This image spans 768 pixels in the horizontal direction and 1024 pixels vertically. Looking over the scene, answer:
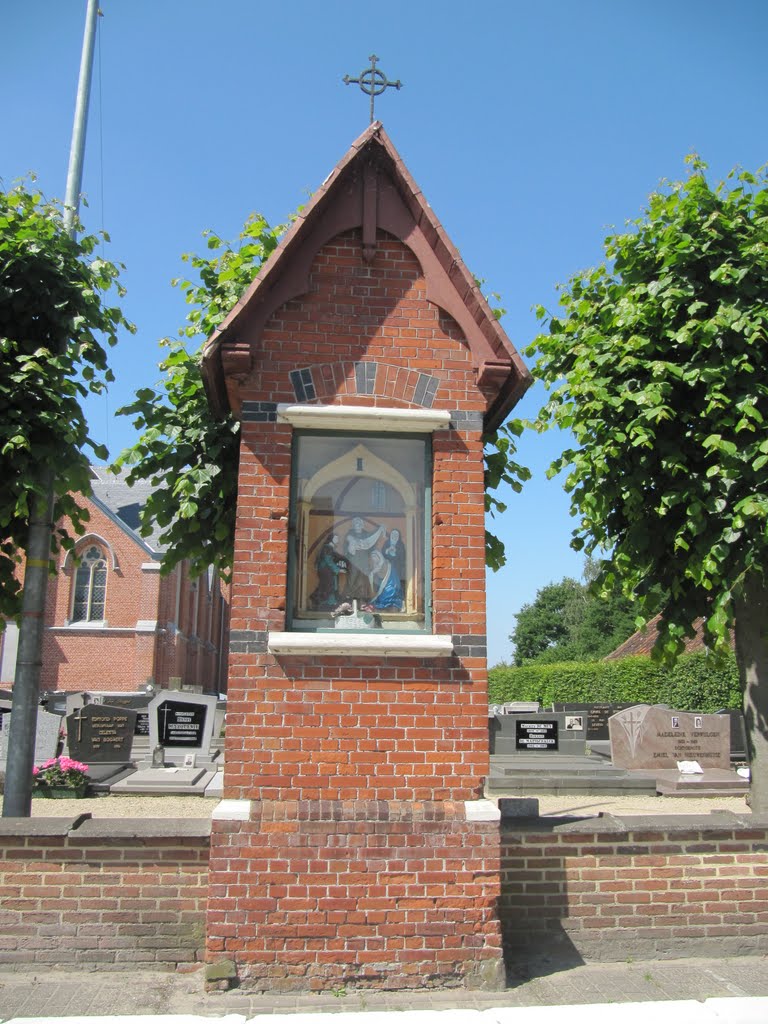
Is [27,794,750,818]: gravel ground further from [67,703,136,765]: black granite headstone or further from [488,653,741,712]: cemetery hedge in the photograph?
[488,653,741,712]: cemetery hedge

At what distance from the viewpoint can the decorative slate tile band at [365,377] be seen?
5.87 m

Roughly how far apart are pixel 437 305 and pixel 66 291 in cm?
325

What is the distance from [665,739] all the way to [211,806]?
9.37 metres

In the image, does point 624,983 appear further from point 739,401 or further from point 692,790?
point 692,790

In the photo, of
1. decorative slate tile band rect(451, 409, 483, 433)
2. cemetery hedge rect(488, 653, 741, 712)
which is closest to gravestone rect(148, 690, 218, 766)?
cemetery hedge rect(488, 653, 741, 712)

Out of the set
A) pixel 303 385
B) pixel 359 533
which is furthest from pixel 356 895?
pixel 303 385

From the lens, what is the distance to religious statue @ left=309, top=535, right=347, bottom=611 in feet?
18.6

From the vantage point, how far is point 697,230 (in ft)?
25.5

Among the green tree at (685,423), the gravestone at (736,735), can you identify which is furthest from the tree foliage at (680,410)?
the gravestone at (736,735)

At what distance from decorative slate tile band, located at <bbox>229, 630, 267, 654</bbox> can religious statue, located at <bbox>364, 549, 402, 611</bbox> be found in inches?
29.5

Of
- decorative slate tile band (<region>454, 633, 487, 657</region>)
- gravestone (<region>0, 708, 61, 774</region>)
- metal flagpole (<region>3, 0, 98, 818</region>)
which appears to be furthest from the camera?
gravestone (<region>0, 708, 61, 774</region>)

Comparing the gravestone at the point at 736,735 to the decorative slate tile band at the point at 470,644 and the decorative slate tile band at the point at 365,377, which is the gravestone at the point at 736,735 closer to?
the decorative slate tile band at the point at 470,644

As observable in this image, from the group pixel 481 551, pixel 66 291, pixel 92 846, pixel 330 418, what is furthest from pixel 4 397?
pixel 481 551

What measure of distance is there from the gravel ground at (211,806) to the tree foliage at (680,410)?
6153 mm
